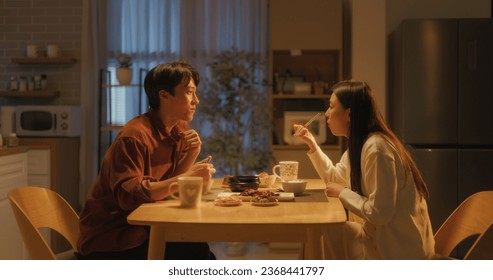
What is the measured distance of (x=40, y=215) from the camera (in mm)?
2121

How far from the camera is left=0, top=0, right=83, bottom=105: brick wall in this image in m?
5.26

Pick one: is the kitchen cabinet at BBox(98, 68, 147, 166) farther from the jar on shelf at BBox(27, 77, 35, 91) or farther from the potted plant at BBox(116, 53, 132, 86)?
the jar on shelf at BBox(27, 77, 35, 91)

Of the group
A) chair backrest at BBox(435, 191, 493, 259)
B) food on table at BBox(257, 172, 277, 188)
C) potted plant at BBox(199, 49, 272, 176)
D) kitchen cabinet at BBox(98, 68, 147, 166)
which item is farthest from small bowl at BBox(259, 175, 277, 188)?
kitchen cabinet at BBox(98, 68, 147, 166)

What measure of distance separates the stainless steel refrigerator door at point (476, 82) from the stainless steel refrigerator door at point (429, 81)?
51mm

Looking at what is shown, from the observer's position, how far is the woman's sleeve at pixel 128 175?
1983 mm

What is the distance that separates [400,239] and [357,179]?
0.79ft

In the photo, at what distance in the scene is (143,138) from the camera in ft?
6.89

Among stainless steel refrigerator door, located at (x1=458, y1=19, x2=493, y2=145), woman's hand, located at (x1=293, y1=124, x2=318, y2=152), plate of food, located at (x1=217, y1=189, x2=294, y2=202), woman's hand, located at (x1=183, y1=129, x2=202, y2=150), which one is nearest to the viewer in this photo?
plate of food, located at (x1=217, y1=189, x2=294, y2=202)

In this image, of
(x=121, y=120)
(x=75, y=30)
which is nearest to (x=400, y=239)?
(x=121, y=120)

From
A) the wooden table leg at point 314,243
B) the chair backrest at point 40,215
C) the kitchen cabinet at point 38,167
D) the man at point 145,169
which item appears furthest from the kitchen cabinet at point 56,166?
the wooden table leg at point 314,243

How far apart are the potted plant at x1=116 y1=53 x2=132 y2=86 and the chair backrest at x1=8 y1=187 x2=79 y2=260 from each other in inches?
114

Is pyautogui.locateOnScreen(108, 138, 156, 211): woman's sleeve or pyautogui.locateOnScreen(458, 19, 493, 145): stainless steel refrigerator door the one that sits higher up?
pyautogui.locateOnScreen(458, 19, 493, 145): stainless steel refrigerator door

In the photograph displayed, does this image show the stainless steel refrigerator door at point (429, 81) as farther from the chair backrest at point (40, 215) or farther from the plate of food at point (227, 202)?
the chair backrest at point (40, 215)
